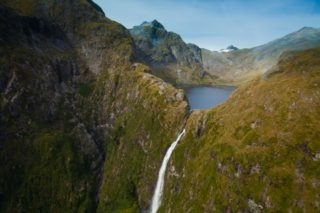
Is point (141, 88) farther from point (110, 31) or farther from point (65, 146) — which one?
point (110, 31)

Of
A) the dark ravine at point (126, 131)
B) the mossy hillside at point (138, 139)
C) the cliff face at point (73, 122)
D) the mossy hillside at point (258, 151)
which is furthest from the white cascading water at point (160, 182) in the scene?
the mossy hillside at point (258, 151)

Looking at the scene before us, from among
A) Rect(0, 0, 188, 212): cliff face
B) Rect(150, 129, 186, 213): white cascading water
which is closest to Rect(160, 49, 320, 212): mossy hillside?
Rect(150, 129, 186, 213): white cascading water

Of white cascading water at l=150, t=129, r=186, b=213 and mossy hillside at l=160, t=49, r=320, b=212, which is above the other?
mossy hillside at l=160, t=49, r=320, b=212

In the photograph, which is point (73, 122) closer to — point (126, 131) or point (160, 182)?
point (126, 131)

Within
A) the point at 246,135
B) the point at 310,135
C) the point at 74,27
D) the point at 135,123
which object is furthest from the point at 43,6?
the point at 310,135

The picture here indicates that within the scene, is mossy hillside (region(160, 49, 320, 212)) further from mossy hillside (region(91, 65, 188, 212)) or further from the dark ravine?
mossy hillside (region(91, 65, 188, 212))

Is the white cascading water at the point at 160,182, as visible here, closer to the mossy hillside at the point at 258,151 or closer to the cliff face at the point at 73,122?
the cliff face at the point at 73,122
